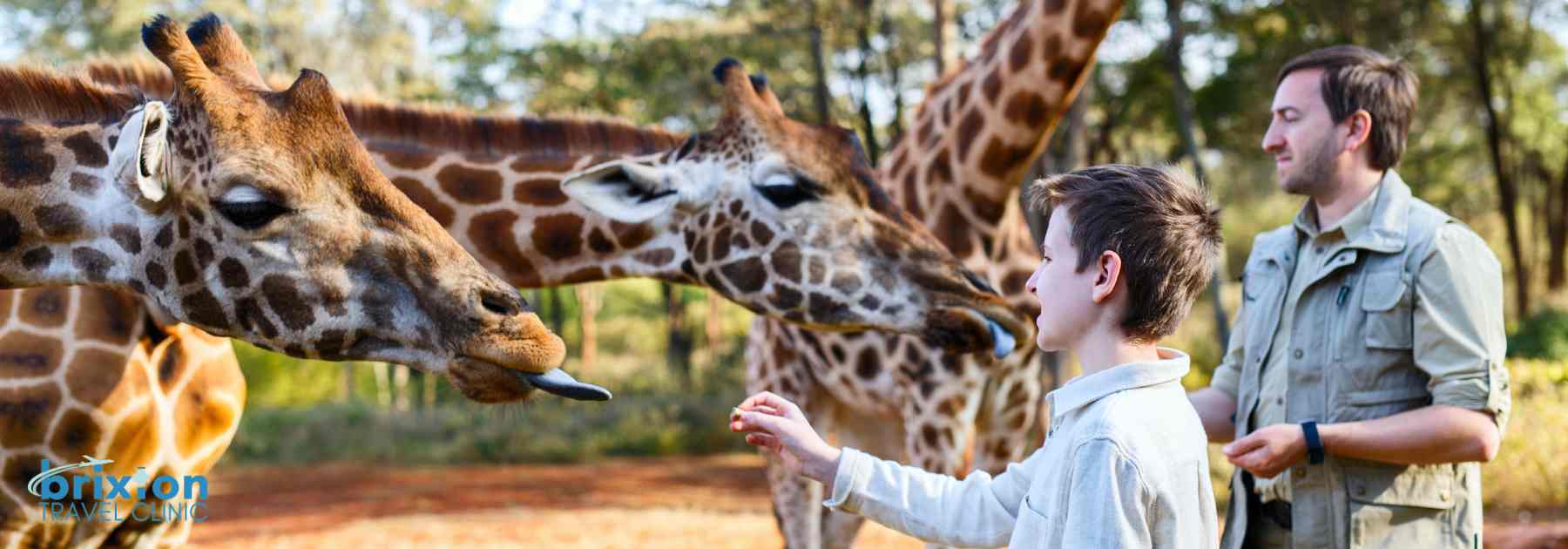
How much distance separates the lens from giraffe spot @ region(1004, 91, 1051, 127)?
15.3 feet

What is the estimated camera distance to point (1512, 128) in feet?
60.8

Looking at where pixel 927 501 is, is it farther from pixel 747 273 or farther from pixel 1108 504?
pixel 747 273

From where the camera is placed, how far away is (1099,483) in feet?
5.80

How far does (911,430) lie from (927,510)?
2.60m

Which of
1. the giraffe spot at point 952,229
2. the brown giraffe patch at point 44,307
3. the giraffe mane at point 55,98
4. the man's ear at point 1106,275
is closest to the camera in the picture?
the man's ear at point 1106,275

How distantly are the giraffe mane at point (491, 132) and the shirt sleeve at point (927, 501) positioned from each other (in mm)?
1996

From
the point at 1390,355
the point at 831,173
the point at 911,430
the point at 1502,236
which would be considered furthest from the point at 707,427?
the point at 1502,236

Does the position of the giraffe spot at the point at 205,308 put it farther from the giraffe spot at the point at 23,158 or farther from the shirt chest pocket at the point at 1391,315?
the shirt chest pocket at the point at 1391,315

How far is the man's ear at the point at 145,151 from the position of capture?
223 centimetres

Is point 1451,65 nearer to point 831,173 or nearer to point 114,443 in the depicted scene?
point 831,173

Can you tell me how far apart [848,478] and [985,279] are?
229 cm

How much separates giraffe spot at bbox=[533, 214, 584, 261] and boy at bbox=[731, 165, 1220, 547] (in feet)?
6.34

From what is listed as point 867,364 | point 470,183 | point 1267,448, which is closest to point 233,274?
point 470,183

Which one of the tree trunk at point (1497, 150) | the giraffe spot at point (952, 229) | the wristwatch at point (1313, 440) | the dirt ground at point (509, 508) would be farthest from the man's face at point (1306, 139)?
the tree trunk at point (1497, 150)
